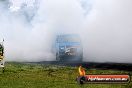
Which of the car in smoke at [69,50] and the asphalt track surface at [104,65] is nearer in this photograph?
the asphalt track surface at [104,65]

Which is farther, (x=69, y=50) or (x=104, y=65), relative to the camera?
(x=69, y=50)

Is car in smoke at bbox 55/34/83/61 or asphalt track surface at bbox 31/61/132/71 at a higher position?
car in smoke at bbox 55/34/83/61

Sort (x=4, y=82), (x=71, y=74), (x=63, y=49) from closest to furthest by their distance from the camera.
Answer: (x=4, y=82) → (x=71, y=74) → (x=63, y=49)

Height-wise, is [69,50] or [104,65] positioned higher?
[69,50]

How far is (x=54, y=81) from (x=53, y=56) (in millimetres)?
22178

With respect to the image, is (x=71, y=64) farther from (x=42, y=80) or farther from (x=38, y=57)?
(x=42, y=80)

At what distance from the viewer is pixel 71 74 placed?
39.2m

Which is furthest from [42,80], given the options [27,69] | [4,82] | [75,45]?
[75,45]

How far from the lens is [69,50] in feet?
167

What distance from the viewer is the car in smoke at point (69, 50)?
51.0 meters

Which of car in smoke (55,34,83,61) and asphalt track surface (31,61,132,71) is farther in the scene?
car in smoke (55,34,83,61)

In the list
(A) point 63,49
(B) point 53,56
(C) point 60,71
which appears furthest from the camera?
(B) point 53,56

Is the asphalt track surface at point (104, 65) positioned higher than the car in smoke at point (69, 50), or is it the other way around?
the car in smoke at point (69, 50)

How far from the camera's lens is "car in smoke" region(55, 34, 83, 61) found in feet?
167
